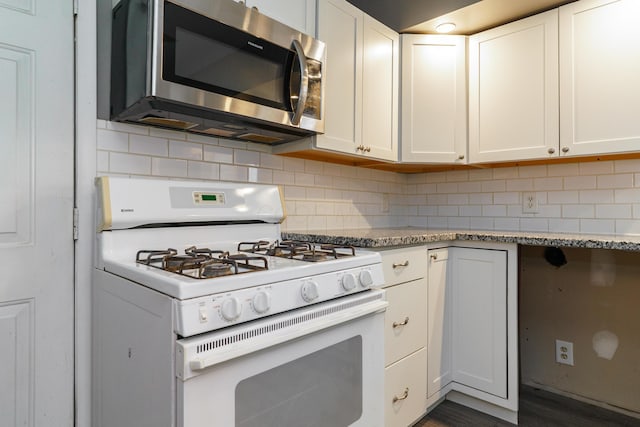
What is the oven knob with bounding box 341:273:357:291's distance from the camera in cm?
118

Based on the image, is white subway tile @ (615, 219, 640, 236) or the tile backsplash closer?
the tile backsplash

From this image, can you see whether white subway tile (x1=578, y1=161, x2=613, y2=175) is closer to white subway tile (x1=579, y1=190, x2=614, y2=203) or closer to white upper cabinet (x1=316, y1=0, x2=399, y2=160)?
Answer: white subway tile (x1=579, y1=190, x2=614, y2=203)

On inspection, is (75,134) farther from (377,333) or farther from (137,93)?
(377,333)

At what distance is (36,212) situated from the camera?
1241mm

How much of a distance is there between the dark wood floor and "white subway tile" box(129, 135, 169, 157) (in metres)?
1.75

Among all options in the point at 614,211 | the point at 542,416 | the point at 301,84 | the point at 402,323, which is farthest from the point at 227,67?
the point at 542,416

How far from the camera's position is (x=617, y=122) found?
5.89ft

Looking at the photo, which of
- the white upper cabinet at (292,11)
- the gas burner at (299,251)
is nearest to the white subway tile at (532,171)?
the gas burner at (299,251)

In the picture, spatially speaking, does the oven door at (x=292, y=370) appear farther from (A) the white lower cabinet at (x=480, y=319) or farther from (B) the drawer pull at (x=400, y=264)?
(A) the white lower cabinet at (x=480, y=319)

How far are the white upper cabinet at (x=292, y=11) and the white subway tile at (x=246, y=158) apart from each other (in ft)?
2.04

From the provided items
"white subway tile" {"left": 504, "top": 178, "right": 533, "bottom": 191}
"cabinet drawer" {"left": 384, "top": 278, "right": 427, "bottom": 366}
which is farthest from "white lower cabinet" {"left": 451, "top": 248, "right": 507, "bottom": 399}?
"white subway tile" {"left": 504, "top": 178, "right": 533, "bottom": 191}

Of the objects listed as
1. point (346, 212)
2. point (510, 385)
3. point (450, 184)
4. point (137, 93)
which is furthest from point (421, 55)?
point (510, 385)

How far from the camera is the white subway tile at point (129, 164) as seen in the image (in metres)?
1.40

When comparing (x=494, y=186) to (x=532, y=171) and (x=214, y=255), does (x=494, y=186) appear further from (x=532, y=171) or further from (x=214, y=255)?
(x=214, y=255)
